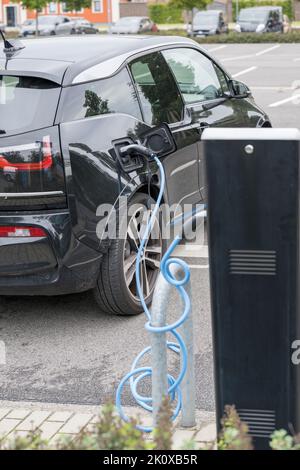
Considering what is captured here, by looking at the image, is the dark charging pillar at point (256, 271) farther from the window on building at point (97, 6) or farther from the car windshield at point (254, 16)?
the window on building at point (97, 6)

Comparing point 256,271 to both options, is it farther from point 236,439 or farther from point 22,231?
point 22,231

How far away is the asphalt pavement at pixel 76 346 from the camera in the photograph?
4.64 m

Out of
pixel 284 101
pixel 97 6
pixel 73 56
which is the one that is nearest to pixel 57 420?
pixel 73 56

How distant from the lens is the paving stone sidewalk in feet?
12.9

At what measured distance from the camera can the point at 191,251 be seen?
7035 millimetres

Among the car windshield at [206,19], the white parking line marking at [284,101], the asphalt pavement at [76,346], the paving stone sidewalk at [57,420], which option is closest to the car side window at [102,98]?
the asphalt pavement at [76,346]

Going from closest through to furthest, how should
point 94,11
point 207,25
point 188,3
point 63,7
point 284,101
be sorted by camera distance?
point 284,101 → point 207,25 → point 188,3 → point 63,7 → point 94,11

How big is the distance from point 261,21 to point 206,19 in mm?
3116

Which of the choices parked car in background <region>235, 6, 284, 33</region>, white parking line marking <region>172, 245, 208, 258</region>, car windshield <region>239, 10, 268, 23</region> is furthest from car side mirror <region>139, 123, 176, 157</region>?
car windshield <region>239, 10, 268, 23</region>

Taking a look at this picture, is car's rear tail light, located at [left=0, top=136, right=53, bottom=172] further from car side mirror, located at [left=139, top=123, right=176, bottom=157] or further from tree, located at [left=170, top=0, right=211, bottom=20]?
tree, located at [left=170, top=0, right=211, bottom=20]
